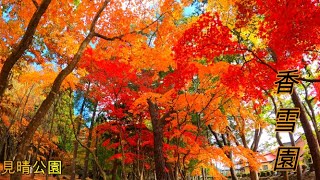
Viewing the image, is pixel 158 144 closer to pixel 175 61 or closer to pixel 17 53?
pixel 175 61

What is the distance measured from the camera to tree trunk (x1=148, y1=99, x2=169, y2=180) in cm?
1367

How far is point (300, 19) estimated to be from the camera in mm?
7832

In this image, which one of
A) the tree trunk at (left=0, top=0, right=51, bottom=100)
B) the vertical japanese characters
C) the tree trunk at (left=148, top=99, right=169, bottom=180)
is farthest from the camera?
the tree trunk at (left=148, top=99, right=169, bottom=180)

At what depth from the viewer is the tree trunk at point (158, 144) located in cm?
1367

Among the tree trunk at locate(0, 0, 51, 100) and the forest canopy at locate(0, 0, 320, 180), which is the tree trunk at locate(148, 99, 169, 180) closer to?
the forest canopy at locate(0, 0, 320, 180)

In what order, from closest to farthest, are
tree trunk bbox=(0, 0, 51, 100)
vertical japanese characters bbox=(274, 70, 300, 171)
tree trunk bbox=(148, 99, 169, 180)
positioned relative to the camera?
tree trunk bbox=(0, 0, 51, 100), vertical japanese characters bbox=(274, 70, 300, 171), tree trunk bbox=(148, 99, 169, 180)

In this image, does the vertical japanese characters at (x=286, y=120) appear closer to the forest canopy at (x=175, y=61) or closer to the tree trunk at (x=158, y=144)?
the forest canopy at (x=175, y=61)

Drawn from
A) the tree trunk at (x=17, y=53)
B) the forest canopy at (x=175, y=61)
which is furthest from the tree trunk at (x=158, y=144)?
the tree trunk at (x=17, y=53)

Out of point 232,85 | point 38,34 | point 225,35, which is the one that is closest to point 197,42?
point 225,35

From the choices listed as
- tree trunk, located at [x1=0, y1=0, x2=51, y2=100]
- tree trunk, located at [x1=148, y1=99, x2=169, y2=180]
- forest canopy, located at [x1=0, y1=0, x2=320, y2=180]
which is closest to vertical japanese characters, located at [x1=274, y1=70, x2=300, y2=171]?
forest canopy, located at [x1=0, y1=0, x2=320, y2=180]

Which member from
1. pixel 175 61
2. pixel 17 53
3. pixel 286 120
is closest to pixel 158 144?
pixel 175 61

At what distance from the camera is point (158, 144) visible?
14.1 metres

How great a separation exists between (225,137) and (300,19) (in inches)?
677

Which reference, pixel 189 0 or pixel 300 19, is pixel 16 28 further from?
pixel 300 19
